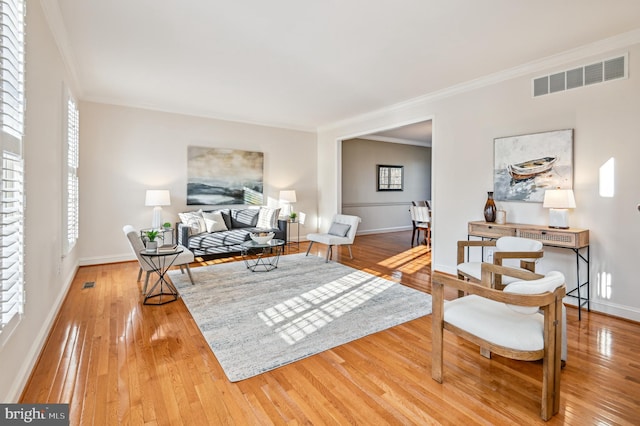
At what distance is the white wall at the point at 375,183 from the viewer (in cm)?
848

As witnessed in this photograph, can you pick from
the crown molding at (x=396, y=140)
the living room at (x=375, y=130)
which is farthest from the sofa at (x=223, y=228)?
the crown molding at (x=396, y=140)

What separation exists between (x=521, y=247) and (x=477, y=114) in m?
2.17

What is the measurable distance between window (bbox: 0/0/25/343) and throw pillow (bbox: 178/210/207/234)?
362 cm

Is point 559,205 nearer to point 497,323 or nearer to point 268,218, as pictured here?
point 497,323

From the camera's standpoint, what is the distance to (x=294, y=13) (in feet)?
8.98

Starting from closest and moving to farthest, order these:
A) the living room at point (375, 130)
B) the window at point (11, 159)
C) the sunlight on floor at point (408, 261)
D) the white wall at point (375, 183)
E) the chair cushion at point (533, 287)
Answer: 1. the window at point (11, 159)
2. the chair cushion at point (533, 287)
3. the living room at point (375, 130)
4. the sunlight on floor at point (408, 261)
5. the white wall at point (375, 183)

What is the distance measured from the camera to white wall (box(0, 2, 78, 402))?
1.96 m

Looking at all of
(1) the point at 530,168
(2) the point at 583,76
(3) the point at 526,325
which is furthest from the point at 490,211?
(3) the point at 526,325

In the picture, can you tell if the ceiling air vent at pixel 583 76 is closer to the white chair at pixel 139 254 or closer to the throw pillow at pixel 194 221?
the white chair at pixel 139 254

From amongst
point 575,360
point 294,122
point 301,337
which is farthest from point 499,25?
point 294,122

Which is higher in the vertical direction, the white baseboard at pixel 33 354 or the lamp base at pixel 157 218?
the lamp base at pixel 157 218

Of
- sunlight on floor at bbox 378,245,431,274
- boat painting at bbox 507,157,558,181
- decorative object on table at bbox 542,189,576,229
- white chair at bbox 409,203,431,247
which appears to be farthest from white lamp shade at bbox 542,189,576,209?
white chair at bbox 409,203,431,247

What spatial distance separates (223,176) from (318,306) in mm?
4023

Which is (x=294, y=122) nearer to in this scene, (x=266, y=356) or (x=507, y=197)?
(x=507, y=197)
